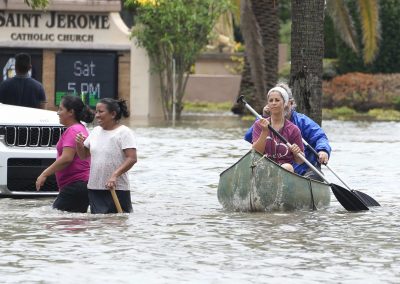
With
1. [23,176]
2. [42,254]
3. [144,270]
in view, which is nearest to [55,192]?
[23,176]

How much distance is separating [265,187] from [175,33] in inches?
927

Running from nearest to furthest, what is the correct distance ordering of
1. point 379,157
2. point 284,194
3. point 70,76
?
point 284,194 < point 379,157 < point 70,76

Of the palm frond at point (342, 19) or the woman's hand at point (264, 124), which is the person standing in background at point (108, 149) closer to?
the woman's hand at point (264, 124)

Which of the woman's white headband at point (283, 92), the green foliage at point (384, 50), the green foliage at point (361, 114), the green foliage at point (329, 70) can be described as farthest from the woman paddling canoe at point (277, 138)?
the green foliage at point (329, 70)

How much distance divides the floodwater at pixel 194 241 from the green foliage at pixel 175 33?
18090 mm

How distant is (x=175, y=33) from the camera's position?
36.9 m

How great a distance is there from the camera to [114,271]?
9.41 m

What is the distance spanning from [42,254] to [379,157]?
42.4 ft

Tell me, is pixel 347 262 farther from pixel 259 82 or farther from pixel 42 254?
pixel 259 82

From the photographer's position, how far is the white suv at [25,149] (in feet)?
47.2

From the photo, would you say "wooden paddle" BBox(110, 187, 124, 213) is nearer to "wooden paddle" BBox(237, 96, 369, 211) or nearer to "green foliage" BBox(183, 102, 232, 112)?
"wooden paddle" BBox(237, 96, 369, 211)

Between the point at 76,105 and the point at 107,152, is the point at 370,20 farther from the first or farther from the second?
the point at 107,152

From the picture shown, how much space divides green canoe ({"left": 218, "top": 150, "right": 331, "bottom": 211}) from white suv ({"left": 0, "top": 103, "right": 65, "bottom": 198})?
199 centimetres

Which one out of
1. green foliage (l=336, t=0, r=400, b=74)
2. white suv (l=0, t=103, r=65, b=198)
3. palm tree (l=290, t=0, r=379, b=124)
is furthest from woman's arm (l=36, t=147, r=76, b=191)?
green foliage (l=336, t=0, r=400, b=74)
